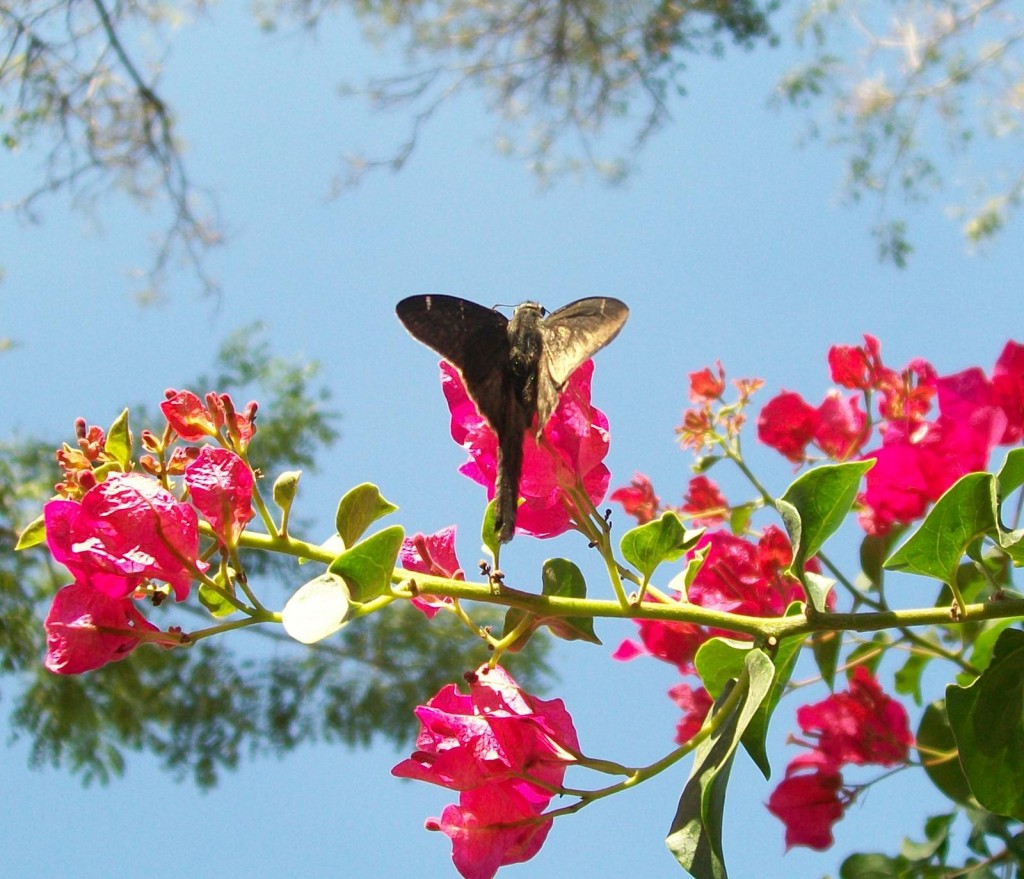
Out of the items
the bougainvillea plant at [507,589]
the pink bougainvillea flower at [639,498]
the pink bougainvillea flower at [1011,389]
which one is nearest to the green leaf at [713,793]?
the bougainvillea plant at [507,589]

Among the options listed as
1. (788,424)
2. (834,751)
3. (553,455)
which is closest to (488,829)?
(553,455)

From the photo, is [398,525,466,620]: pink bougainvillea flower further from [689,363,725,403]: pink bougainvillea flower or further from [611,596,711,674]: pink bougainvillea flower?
[689,363,725,403]: pink bougainvillea flower

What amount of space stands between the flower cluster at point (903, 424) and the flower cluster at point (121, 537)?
2.10ft

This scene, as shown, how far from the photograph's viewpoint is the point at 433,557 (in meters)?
0.71

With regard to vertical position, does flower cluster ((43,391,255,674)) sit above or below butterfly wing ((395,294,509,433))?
below

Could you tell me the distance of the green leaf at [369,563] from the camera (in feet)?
1.94

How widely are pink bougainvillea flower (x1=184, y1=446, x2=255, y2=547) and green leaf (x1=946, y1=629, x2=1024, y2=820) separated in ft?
1.76

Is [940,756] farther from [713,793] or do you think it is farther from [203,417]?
[203,417]

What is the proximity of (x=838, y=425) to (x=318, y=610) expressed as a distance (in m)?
0.85

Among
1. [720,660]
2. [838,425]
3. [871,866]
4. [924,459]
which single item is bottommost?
[871,866]

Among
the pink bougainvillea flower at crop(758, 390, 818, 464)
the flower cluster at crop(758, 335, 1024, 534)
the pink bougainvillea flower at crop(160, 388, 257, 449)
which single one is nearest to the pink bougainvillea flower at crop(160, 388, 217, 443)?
the pink bougainvillea flower at crop(160, 388, 257, 449)

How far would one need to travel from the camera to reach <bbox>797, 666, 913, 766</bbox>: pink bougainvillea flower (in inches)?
43.7

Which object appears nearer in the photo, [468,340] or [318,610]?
[318,610]

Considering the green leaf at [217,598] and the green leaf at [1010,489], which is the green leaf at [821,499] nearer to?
the green leaf at [1010,489]
